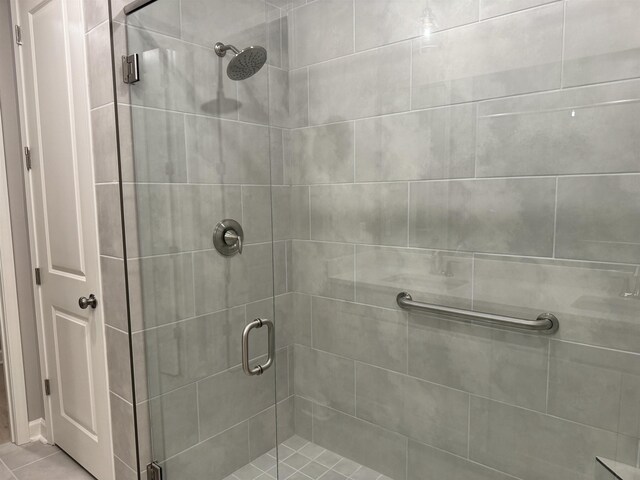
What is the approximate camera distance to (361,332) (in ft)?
5.84

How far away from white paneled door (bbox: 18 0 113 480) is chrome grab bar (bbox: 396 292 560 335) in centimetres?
129

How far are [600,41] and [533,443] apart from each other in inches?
51.8

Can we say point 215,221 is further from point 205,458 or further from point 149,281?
point 205,458

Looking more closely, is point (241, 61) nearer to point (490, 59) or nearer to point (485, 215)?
point (490, 59)

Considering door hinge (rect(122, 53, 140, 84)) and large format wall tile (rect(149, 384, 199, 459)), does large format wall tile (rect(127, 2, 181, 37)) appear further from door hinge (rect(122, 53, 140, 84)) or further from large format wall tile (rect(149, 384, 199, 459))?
large format wall tile (rect(149, 384, 199, 459))

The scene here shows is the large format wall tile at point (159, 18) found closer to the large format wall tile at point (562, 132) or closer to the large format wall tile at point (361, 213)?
the large format wall tile at point (361, 213)

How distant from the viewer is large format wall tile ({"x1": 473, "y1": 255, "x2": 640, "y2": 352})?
1.16 m

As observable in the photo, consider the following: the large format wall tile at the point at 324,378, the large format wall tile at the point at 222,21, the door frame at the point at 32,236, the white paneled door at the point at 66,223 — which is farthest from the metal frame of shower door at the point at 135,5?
the large format wall tile at the point at 324,378

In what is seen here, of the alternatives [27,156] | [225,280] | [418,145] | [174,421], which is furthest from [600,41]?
[27,156]

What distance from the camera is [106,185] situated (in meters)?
1.50

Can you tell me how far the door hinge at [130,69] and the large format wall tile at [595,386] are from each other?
1.74m

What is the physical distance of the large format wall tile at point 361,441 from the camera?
5.57 ft

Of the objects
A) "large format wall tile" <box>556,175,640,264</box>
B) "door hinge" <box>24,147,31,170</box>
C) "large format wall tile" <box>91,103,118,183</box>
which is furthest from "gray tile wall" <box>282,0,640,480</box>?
"door hinge" <box>24,147,31,170</box>

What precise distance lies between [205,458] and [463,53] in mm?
1822
